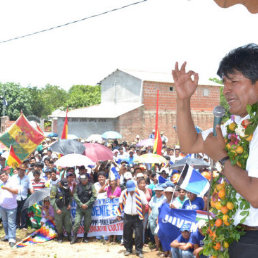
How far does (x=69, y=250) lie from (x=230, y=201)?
694cm

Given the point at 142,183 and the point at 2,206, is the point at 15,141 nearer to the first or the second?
the point at 2,206

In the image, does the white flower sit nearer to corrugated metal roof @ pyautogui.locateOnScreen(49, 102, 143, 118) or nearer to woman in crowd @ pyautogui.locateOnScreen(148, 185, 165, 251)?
woman in crowd @ pyautogui.locateOnScreen(148, 185, 165, 251)

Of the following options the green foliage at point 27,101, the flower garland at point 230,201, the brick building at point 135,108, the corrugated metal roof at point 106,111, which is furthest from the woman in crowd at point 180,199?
the green foliage at point 27,101

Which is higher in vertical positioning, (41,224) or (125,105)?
(125,105)

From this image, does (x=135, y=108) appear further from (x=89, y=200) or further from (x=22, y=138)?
(x=89, y=200)

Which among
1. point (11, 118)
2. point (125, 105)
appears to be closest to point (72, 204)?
point (125, 105)

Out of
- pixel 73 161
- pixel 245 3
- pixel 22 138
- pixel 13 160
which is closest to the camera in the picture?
pixel 245 3

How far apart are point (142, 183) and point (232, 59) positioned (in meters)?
6.29

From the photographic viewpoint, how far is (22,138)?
10.6m

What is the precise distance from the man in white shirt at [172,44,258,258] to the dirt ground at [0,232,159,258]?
6.05 meters

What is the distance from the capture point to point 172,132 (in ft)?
112

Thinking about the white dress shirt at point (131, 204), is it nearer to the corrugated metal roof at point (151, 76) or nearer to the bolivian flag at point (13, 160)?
the bolivian flag at point (13, 160)

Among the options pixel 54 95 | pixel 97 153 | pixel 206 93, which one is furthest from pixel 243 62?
pixel 54 95

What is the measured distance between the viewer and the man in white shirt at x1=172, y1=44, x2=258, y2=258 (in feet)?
5.86
